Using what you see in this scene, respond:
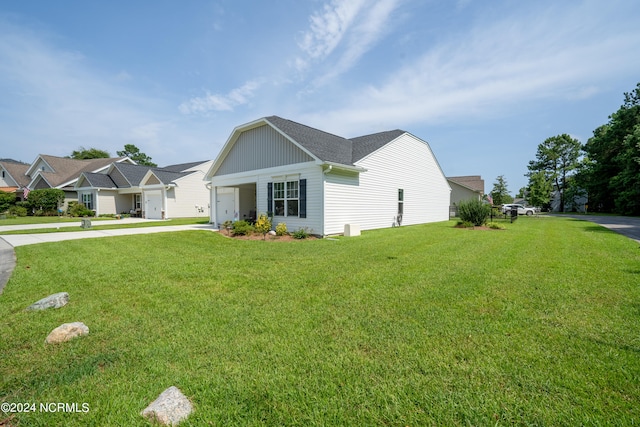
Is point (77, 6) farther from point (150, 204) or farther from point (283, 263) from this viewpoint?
point (150, 204)

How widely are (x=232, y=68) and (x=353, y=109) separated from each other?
871 centimetres

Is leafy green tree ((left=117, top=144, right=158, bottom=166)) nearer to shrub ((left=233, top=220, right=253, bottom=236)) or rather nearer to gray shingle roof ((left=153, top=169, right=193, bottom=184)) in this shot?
gray shingle roof ((left=153, top=169, right=193, bottom=184))

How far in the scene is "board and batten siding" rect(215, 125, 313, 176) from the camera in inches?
480

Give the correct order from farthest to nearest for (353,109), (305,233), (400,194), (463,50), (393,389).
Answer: (353,109) → (400,194) → (305,233) → (463,50) → (393,389)

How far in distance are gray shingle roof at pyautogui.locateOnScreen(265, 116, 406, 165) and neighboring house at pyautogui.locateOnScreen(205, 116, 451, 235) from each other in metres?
0.06

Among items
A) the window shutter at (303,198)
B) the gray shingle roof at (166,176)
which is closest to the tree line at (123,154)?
the gray shingle roof at (166,176)

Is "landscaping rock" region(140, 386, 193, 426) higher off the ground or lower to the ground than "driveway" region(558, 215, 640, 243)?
lower

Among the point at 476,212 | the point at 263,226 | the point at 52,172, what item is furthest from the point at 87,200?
the point at 476,212

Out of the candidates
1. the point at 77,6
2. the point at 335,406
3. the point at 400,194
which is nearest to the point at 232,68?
the point at 77,6

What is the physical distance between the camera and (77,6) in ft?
30.2

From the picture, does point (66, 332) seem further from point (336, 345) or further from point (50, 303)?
point (336, 345)

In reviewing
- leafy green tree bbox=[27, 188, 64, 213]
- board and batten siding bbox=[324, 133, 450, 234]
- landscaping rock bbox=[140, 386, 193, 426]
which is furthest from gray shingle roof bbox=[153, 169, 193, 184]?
landscaping rock bbox=[140, 386, 193, 426]

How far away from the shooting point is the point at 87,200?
26609 millimetres

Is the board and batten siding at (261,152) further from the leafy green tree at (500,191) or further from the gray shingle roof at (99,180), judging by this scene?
the leafy green tree at (500,191)
